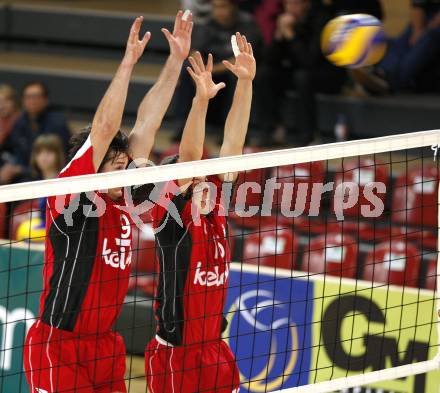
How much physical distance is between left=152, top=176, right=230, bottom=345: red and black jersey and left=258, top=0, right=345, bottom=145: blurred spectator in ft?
16.8

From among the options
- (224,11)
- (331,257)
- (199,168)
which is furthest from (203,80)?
(224,11)

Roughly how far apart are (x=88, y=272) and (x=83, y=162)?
60 centimetres

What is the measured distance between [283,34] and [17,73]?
370cm

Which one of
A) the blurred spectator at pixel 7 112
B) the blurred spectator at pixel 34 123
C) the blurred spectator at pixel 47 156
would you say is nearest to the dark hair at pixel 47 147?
the blurred spectator at pixel 47 156

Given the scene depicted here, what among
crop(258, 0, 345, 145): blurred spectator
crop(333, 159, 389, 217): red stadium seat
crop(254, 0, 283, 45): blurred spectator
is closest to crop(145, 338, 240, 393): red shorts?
crop(333, 159, 389, 217): red stadium seat

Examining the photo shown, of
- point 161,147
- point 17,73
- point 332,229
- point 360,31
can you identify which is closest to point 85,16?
point 17,73

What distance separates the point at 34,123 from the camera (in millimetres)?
11312

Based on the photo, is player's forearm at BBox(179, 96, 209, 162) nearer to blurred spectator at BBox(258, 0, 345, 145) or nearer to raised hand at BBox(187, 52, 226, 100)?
raised hand at BBox(187, 52, 226, 100)

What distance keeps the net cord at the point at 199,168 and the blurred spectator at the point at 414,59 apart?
478 cm

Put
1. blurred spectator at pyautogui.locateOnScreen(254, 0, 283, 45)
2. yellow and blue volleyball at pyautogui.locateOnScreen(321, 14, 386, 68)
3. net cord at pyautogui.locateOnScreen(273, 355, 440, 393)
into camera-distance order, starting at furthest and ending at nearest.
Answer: blurred spectator at pyautogui.locateOnScreen(254, 0, 283, 45) → yellow and blue volleyball at pyautogui.locateOnScreen(321, 14, 386, 68) → net cord at pyautogui.locateOnScreen(273, 355, 440, 393)

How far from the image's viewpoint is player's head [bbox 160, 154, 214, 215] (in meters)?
6.00

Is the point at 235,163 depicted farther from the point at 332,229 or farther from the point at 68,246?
the point at 332,229

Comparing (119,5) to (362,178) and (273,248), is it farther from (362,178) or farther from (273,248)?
(273,248)

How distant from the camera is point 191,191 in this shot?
6059mm
